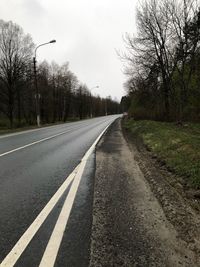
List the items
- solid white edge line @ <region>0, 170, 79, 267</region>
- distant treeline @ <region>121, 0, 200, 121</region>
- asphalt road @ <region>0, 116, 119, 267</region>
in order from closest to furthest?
1. solid white edge line @ <region>0, 170, 79, 267</region>
2. asphalt road @ <region>0, 116, 119, 267</region>
3. distant treeline @ <region>121, 0, 200, 121</region>

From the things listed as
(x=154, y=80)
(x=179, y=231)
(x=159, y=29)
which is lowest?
(x=179, y=231)

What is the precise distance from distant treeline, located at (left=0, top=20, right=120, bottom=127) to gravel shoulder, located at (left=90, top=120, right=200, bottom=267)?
3122cm

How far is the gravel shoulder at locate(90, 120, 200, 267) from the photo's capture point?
330cm

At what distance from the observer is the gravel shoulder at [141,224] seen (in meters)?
3.30

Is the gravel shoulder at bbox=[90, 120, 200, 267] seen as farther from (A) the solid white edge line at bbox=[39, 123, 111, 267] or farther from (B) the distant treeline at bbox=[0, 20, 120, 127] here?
(B) the distant treeline at bbox=[0, 20, 120, 127]

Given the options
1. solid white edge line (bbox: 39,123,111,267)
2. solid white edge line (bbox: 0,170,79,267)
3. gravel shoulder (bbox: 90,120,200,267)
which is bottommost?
gravel shoulder (bbox: 90,120,200,267)

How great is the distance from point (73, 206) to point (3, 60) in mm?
33234

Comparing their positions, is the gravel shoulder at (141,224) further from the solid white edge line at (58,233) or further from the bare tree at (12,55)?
the bare tree at (12,55)

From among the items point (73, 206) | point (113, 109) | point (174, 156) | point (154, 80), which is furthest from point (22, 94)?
point (113, 109)

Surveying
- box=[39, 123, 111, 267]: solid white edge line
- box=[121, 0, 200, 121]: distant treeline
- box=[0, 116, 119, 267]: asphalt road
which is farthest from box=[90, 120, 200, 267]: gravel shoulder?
box=[121, 0, 200, 121]: distant treeline

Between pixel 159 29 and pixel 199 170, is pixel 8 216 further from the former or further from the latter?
pixel 159 29

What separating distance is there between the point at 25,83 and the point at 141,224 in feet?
119

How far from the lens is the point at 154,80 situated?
27578 mm

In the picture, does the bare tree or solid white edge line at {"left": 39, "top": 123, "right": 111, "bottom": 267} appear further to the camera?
the bare tree
